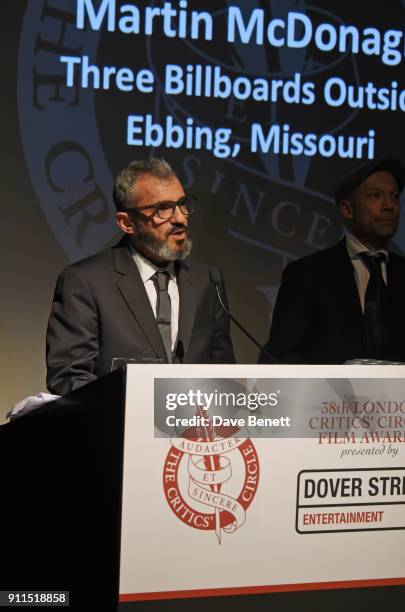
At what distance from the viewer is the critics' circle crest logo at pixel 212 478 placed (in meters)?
2.00

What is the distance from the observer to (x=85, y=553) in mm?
2039

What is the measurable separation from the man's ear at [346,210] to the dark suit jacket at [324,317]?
0.14 m

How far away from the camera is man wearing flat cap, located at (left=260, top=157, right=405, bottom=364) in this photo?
13.2 feet

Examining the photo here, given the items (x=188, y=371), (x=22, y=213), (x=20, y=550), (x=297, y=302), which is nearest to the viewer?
(x=188, y=371)

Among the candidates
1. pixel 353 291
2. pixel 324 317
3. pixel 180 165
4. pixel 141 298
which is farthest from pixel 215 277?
pixel 180 165

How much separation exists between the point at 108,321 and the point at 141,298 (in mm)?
148

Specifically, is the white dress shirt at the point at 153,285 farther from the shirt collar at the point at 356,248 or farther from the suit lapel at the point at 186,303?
the shirt collar at the point at 356,248

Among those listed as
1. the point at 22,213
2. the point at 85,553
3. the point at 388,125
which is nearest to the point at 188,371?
the point at 85,553

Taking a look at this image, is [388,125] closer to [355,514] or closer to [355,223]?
[355,223]

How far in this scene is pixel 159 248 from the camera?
3.38 m

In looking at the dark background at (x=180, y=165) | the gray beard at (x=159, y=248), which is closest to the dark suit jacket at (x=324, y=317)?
the dark background at (x=180, y=165)

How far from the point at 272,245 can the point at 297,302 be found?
686 millimetres

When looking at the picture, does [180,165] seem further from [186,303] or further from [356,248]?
[186,303]

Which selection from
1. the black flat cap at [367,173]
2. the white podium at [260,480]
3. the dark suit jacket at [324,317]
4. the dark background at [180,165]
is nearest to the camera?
the white podium at [260,480]
